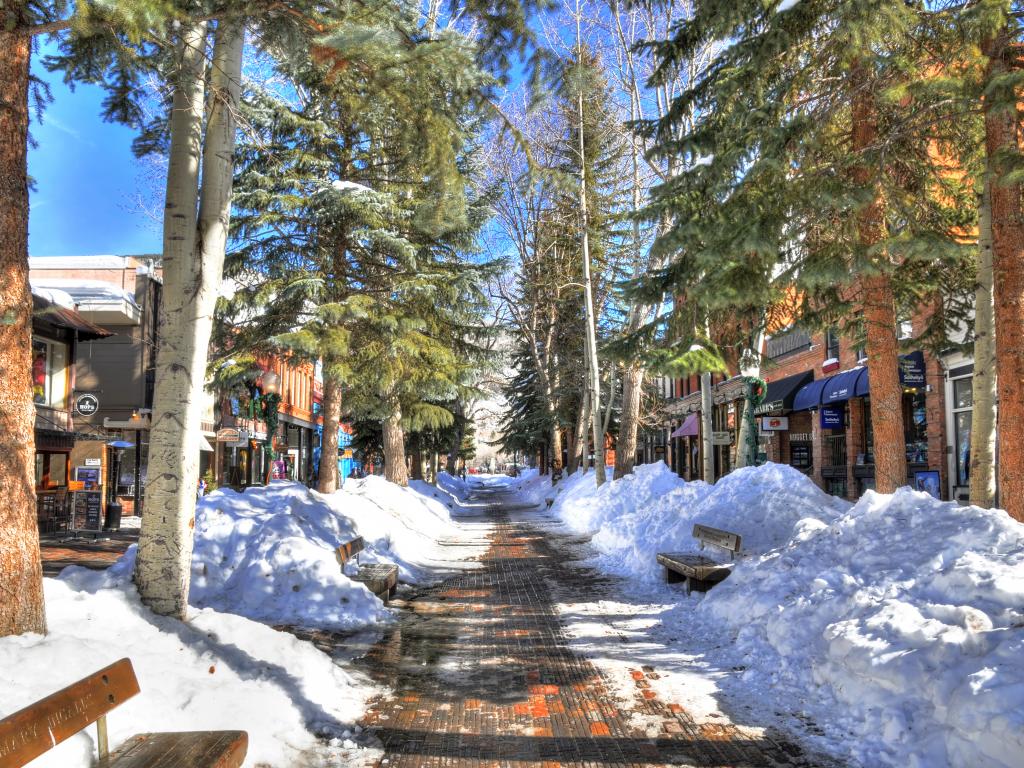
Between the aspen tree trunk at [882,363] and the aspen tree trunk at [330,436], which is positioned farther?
the aspen tree trunk at [330,436]

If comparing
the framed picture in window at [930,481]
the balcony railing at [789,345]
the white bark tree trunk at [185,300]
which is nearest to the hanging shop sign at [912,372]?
the framed picture in window at [930,481]

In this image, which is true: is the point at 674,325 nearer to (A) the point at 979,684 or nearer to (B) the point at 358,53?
(B) the point at 358,53

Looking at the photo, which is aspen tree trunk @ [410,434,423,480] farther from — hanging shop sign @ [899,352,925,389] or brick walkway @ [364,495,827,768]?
brick walkway @ [364,495,827,768]

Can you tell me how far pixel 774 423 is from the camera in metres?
24.8

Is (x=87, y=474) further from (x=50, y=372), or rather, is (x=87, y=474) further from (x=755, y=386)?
(x=755, y=386)

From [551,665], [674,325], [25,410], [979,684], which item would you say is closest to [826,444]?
[674,325]

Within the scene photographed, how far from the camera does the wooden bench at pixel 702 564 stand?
29.9ft

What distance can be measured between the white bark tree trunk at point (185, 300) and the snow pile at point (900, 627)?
Answer: 466 cm

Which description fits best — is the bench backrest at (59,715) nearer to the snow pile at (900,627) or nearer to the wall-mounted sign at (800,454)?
the snow pile at (900,627)

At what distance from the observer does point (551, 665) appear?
675 centimetres

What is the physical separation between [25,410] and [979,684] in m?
Result: 5.83

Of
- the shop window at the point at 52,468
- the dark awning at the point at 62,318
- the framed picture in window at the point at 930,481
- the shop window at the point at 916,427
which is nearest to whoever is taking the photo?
the framed picture in window at the point at 930,481

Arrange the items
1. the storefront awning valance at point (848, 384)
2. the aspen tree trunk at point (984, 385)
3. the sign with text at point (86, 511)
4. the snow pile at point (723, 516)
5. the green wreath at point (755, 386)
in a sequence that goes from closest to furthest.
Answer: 1. the aspen tree trunk at point (984, 385)
2. the snow pile at point (723, 516)
3. the green wreath at point (755, 386)
4. the storefront awning valance at point (848, 384)
5. the sign with text at point (86, 511)

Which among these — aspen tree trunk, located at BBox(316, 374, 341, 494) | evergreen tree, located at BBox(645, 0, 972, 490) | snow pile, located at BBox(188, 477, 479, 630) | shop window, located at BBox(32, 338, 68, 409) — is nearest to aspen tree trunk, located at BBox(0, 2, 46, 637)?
snow pile, located at BBox(188, 477, 479, 630)
